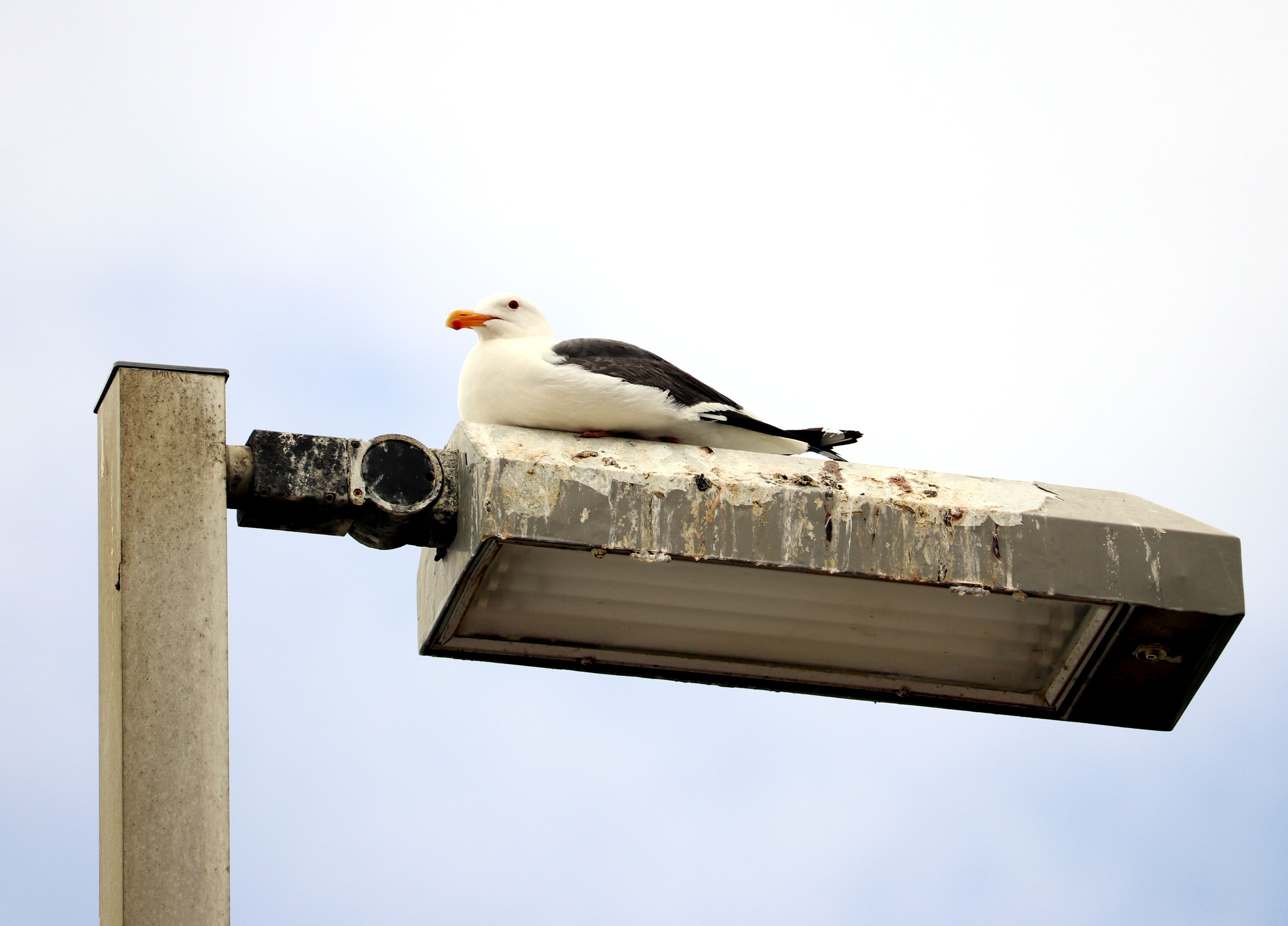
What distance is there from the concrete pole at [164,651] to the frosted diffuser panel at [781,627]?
747 millimetres

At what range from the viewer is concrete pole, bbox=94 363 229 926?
2.88 metres

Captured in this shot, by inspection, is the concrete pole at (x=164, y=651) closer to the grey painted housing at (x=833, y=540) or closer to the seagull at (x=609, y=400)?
the grey painted housing at (x=833, y=540)

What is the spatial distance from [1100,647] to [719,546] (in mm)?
1102

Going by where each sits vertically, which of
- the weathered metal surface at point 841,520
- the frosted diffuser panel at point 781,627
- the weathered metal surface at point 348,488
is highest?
the weathered metal surface at point 841,520

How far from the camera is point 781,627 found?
3.94 metres

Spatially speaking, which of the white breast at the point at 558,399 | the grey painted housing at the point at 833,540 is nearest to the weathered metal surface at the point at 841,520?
the grey painted housing at the point at 833,540

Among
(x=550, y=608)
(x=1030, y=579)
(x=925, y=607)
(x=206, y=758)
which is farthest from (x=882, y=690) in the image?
(x=206, y=758)

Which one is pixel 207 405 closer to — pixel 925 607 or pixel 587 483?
pixel 587 483

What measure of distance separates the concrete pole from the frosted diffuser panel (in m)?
0.75

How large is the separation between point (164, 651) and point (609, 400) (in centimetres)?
156

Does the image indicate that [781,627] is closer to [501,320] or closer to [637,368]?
[637,368]

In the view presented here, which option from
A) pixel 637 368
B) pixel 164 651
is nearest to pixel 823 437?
pixel 637 368

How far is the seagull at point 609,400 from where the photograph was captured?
13.8 ft

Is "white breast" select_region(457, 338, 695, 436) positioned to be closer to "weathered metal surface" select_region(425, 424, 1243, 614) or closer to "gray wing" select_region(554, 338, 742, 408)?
"gray wing" select_region(554, 338, 742, 408)
